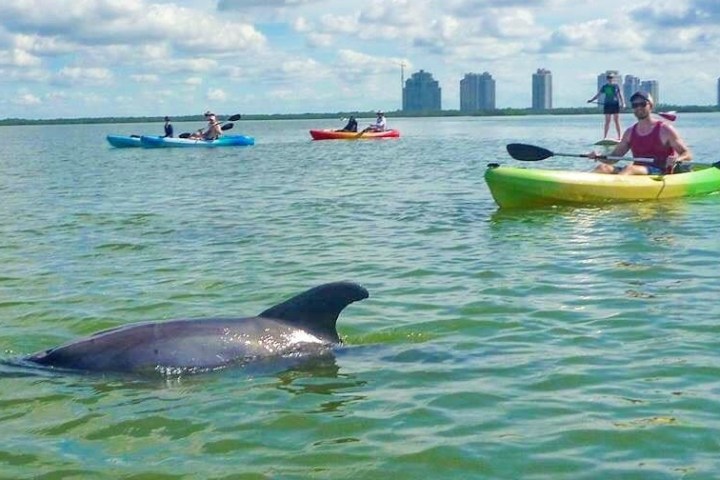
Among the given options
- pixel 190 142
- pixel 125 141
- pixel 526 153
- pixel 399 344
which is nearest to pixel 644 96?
pixel 526 153

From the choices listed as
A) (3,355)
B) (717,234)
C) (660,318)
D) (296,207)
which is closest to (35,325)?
(3,355)

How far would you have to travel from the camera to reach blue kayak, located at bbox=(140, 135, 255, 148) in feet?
154

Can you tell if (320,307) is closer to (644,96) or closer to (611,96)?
(644,96)

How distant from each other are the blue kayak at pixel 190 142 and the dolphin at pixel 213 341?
131 feet

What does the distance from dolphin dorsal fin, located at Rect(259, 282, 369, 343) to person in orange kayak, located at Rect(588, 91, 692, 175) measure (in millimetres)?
11006

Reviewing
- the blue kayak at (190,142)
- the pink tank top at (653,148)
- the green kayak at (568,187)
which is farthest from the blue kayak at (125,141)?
the pink tank top at (653,148)

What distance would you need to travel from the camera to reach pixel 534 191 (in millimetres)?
17172

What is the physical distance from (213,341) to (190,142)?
40246 millimetres

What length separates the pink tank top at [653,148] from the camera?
18078mm

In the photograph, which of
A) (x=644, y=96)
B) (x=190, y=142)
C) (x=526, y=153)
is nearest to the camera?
(x=644, y=96)

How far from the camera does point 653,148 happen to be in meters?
18.2

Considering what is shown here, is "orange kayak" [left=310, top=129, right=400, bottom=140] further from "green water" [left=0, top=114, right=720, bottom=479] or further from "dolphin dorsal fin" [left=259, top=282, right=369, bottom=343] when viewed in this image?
"dolphin dorsal fin" [left=259, top=282, right=369, bottom=343]

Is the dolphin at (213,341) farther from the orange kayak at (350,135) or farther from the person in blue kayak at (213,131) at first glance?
the orange kayak at (350,135)

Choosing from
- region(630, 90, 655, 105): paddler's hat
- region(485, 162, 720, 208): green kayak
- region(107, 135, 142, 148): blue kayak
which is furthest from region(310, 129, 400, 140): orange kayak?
region(630, 90, 655, 105): paddler's hat
